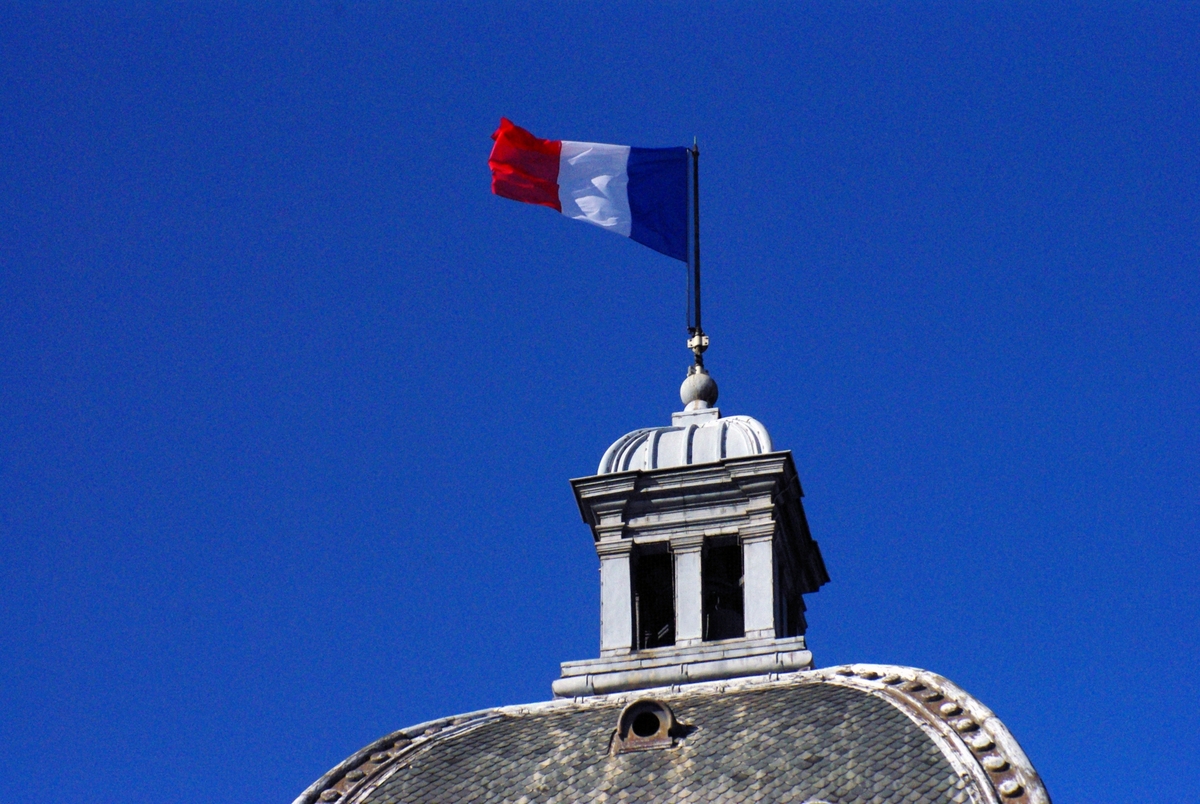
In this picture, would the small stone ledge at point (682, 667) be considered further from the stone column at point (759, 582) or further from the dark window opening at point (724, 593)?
the dark window opening at point (724, 593)

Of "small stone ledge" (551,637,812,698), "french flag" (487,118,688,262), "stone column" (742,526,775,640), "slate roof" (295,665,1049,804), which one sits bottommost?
"slate roof" (295,665,1049,804)

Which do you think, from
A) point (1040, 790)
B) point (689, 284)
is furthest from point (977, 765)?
point (689, 284)

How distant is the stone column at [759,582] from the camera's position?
4806 cm

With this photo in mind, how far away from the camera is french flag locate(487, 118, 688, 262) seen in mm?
52812

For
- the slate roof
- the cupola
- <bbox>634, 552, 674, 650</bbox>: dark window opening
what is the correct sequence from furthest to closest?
<bbox>634, 552, 674, 650</bbox>: dark window opening → the cupola → the slate roof

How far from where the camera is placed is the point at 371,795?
142 ft

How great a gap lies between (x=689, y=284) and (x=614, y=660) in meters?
9.58

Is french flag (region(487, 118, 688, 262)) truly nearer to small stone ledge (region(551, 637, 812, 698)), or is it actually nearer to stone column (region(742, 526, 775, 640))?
stone column (region(742, 526, 775, 640))

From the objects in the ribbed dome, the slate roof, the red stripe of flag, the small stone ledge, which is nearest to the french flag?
the red stripe of flag

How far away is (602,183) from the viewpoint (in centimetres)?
5319

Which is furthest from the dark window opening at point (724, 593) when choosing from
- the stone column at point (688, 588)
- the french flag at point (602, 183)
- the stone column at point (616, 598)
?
the french flag at point (602, 183)

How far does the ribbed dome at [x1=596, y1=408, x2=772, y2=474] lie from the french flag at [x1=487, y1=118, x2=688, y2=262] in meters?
4.18

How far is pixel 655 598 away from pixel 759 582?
2.94 m

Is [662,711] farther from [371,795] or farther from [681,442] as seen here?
[681,442]
